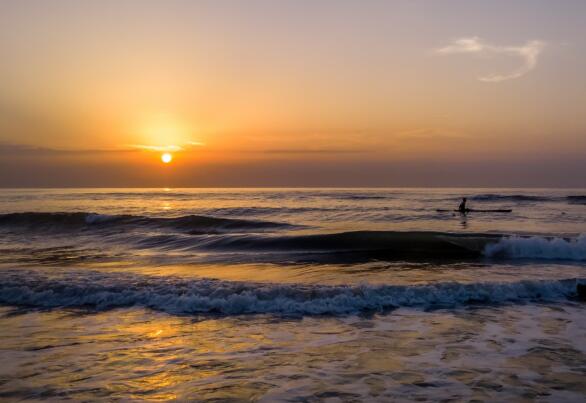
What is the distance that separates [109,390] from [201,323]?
299cm

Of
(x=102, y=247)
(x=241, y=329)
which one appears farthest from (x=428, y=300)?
(x=102, y=247)

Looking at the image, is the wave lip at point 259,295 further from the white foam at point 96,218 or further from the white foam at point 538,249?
the white foam at point 96,218

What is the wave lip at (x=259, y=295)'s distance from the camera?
911 centimetres

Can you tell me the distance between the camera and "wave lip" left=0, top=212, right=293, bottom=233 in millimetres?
28828

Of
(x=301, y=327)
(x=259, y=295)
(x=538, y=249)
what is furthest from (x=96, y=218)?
(x=301, y=327)

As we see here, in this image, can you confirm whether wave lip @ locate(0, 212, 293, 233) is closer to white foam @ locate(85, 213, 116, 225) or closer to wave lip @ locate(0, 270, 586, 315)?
white foam @ locate(85, 213, 116, 225)

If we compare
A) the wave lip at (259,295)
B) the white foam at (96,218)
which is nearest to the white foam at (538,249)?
the wave lip at (259,295)

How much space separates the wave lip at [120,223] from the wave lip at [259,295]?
1718 cm

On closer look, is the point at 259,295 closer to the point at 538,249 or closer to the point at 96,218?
the point at 538,249

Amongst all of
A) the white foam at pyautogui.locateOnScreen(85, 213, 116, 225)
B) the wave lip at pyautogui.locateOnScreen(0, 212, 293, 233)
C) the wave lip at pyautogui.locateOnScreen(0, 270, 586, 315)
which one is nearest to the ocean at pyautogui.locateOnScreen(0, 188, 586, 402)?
the wave lip at pyautogui.locateOnScreen(0, 270, 586, 315)

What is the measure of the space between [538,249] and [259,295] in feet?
40.4

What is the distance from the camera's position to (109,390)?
5.16m

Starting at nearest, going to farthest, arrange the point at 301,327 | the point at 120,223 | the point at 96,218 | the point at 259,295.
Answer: the point at 301,327 < the point at 259,295 < the point at 120,223 < the point at 96,218

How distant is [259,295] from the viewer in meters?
9.57
